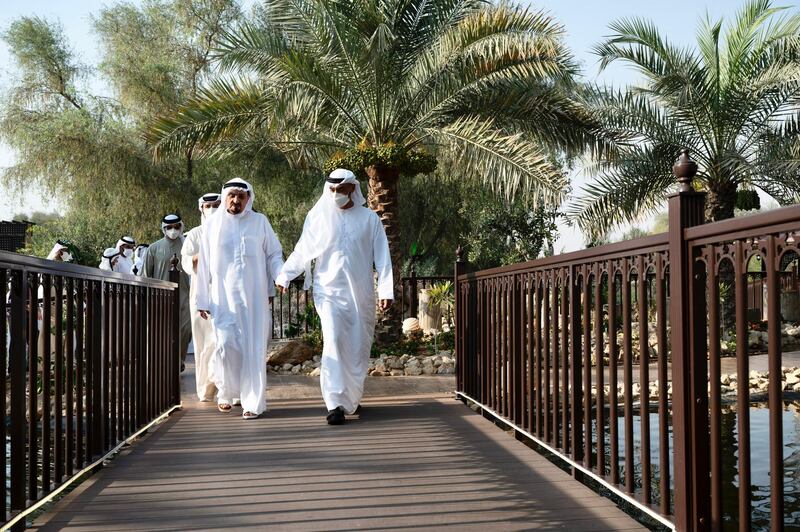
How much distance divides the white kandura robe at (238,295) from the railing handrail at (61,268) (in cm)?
132

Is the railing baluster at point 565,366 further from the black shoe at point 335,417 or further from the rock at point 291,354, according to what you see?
the rock at point 291,354

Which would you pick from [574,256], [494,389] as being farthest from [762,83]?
[574,256]

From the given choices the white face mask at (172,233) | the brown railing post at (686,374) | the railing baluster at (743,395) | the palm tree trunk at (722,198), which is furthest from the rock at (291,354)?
the railing baluster at (743,395)

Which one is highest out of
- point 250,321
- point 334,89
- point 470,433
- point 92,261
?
point 334,89

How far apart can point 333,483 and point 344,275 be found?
8.46 ft

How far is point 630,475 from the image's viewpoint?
3223 millimetres

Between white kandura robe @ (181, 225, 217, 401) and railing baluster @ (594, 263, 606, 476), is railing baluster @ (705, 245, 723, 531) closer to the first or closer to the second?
railing baluster @ (594, 263, 606, 476)

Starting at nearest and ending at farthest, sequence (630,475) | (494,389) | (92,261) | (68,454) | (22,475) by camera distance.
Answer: (22,475), (630,475), (68,454), (494,389), (92,261)

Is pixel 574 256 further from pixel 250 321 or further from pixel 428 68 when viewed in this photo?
pixel 428 68

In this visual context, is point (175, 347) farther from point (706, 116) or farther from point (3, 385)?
point (706, 116)

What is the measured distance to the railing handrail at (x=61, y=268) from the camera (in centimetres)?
282

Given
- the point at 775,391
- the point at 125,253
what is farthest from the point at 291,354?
the point at 775,391

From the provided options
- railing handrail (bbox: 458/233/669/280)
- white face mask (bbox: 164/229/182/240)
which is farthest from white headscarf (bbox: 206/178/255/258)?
white face mask (bbox: 164/229/182/240)

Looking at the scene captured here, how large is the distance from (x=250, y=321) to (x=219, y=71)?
23.6ft
